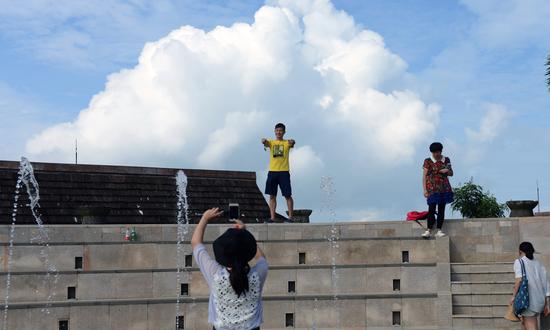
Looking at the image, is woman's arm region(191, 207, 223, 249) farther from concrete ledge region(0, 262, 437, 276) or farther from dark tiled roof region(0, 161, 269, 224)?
dark tiled roof region(0, 161, 269, 224)

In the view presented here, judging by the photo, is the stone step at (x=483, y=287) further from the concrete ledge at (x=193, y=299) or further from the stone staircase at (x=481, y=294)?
the concrete ledge at (x=193, y=299)

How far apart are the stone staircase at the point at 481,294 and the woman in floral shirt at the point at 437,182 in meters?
0.97

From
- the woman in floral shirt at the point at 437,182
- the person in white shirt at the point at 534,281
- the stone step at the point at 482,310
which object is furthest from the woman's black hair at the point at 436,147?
the person in white shirt at the point at 534,281

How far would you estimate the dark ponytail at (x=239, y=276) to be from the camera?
626 cm

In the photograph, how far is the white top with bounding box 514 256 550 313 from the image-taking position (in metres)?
13.1

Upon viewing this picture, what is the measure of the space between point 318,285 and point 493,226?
397 centimetres

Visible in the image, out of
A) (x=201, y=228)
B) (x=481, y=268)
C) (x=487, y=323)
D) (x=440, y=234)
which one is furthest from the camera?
(x=440, y=234)

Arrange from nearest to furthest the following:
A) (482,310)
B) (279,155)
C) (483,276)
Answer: (482,310), (483,276), (279,155)

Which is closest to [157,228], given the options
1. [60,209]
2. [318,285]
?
[318,285]

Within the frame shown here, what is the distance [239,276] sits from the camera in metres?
6.26

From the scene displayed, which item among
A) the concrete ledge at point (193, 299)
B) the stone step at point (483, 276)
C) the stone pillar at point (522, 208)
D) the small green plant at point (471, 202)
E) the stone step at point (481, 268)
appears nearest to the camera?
the concrete ledge at point (193, 299)

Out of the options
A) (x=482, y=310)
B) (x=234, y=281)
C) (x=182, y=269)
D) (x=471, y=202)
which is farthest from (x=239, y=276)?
(x=471, y=202)

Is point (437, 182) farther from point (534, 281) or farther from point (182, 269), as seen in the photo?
point (182, 269)

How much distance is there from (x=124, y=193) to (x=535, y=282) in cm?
1432
